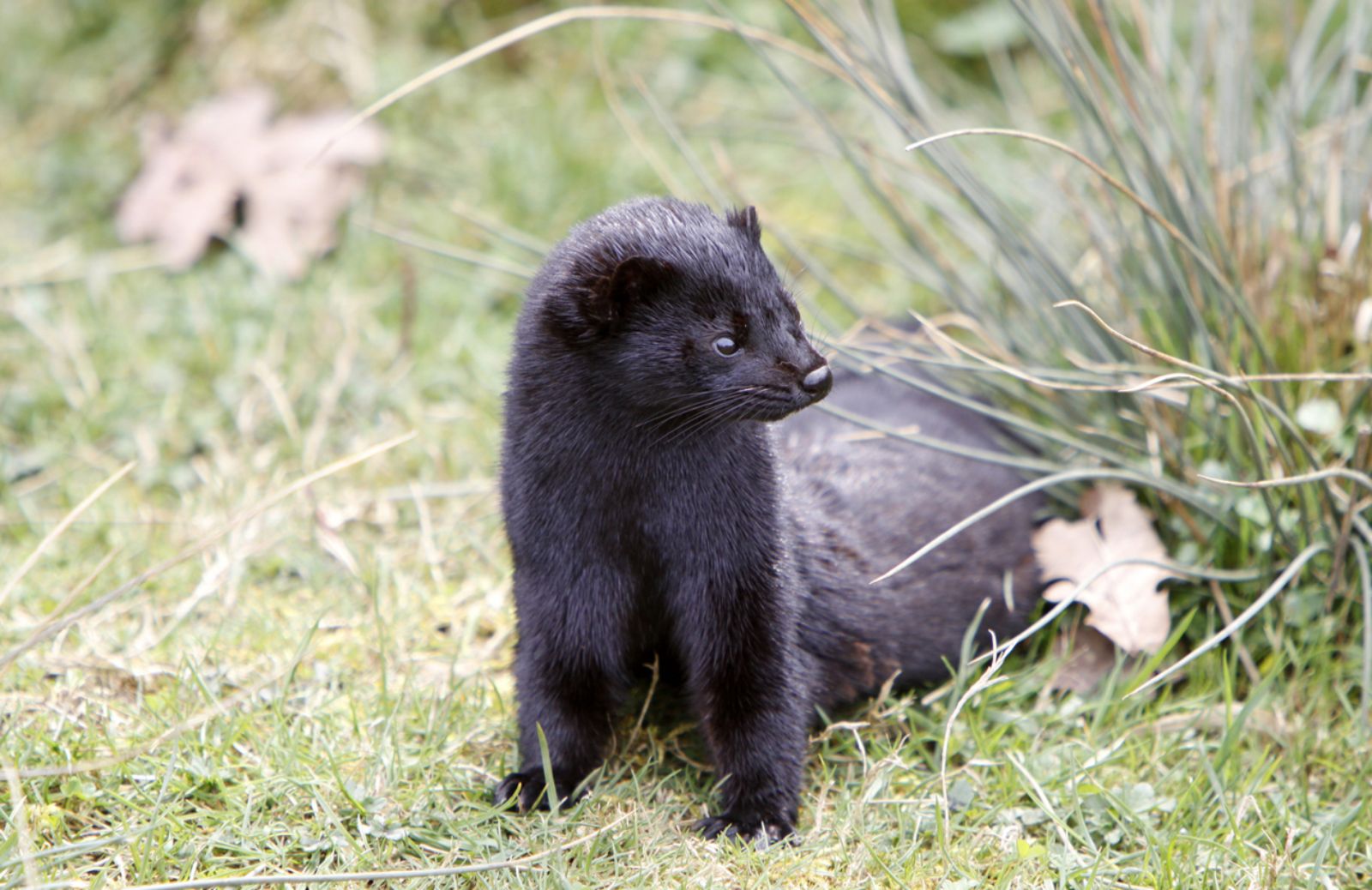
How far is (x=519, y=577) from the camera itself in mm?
2793

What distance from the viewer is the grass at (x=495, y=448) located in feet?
8.80

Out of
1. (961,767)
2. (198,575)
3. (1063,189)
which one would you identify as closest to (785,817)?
(961,767)

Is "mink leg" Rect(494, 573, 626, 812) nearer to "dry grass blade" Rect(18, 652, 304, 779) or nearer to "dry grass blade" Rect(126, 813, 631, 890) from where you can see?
"dry grass blade" Rect(126, 813, 631, 890)

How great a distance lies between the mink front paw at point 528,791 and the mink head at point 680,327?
838 mm

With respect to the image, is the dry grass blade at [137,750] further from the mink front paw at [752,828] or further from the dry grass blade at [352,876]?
the mink front paw at [752,828]

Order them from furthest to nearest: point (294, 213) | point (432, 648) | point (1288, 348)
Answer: point (294, 213)
point (1288, 348)
point (432, 648)

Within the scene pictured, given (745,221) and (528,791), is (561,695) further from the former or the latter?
(745,221)

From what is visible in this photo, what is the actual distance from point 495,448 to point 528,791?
1597 millimetres

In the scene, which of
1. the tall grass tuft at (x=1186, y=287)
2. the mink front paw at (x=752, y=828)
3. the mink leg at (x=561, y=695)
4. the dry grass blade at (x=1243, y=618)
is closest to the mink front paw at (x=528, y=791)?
the mink leg at (x=561, y=695)

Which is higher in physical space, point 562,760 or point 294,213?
point 294,213

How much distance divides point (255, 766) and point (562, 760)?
0.64 meters

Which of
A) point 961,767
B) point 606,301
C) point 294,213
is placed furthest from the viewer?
point 294,213

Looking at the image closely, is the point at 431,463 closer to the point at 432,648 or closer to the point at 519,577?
the point at 432,648

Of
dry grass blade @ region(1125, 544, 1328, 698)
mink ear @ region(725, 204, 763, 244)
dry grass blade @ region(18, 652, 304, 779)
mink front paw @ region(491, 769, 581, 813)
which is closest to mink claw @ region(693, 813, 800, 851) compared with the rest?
mink front paw @ region(491, 769, 581, 813)
